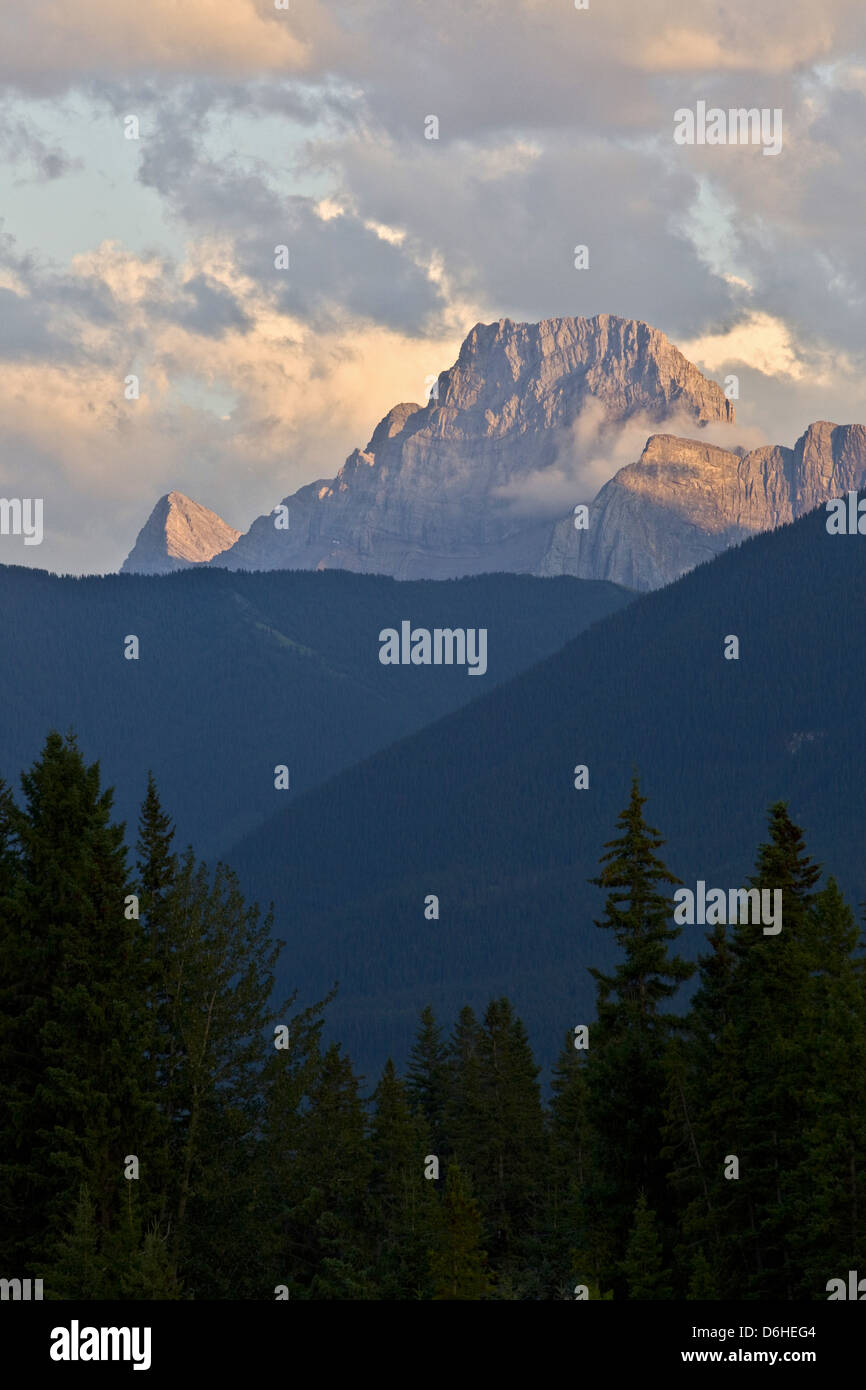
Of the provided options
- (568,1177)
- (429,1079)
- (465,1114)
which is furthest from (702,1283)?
(429,1079)

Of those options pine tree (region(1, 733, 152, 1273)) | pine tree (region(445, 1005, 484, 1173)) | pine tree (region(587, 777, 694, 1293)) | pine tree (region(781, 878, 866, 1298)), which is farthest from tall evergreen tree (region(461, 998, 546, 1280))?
pine tree (region(781, 878, 866, 1298))

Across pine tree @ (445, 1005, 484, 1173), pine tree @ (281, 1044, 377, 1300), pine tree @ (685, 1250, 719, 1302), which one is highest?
pine tree @ (445, 1005, 484, 1173)

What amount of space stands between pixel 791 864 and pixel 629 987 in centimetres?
670

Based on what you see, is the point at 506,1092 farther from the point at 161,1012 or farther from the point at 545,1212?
the point at 161,1012

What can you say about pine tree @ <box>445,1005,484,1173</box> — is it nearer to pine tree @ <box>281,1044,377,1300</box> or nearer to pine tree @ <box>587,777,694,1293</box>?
pine tree @ <box>281,1044,377,1300</box>

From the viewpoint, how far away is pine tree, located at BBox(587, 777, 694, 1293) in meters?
53.9

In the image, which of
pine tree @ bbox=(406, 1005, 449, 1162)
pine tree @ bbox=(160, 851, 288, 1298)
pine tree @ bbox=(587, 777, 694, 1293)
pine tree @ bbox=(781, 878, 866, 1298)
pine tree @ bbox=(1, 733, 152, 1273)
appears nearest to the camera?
pine tree @ bbox=(781, 878, 866, 1298)

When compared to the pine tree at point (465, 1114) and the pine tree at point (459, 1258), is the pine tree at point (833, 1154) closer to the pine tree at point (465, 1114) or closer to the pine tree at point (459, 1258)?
the pine tree at point (459, 1258)

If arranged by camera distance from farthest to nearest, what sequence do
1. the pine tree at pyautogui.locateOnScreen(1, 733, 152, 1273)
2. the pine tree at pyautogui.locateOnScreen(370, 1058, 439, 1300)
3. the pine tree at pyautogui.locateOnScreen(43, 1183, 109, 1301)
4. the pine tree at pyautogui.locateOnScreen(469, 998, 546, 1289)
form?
the pine tree at pyautogui.locateOnScreen(469, 998, 546, 1289) → the pine tree at pyautogui.locateOnScreen(370, 1058, 439, 1300) → the pine tree at pyautogui.locateOnScreen(1, 733, 152, 1273) → the pine tree at pyautogui.locateOnScreen(43, 1183, 109, 1301)

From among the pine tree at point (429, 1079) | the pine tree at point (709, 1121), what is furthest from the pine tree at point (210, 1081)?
the pine tree at point (429, 1079)

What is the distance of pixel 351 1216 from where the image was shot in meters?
63.1

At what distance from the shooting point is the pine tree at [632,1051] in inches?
2121

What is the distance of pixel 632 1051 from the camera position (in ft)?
177
